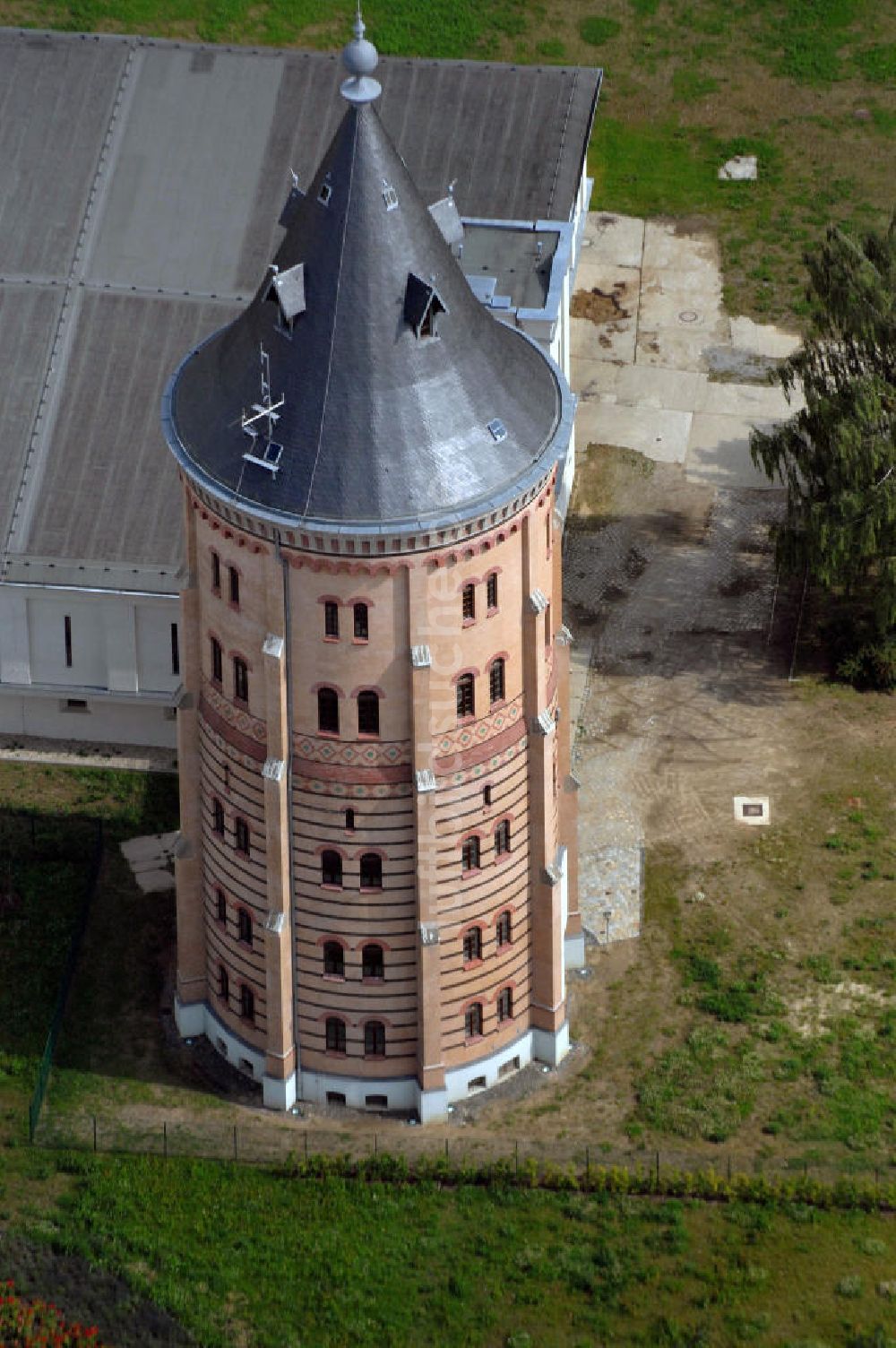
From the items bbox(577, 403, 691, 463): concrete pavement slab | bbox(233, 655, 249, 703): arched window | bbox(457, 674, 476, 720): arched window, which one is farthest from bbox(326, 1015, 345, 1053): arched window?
bbox(577, 403, 691, 463): concrete pavement slab

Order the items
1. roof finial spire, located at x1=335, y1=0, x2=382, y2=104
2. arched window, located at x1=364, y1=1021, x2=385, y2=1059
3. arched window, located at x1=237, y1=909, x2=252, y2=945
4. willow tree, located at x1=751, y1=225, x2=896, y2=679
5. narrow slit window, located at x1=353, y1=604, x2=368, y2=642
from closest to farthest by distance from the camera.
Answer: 1. roof finial spire, located at x1=335, y1=0, x2=382, y2=104
2. narrow slit window, located at x1=353, y1=604, x2=368, y2=642
3. arched window, located at x1=237, y1=909, x2=252, y2=945
4. arched window, located at x1=364, y1=1021, x2=385, y2=1059
5. willow tree, located at x1=751, y1=225, x2=896, y2=679

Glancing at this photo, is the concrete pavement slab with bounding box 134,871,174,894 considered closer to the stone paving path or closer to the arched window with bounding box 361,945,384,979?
the arched window with bounding box 361,945,384,979

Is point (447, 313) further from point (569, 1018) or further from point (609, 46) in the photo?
point (609, 46)

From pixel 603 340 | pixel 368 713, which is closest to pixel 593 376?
pixel 603 340

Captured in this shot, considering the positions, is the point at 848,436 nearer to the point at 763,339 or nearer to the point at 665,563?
the point at 665,563

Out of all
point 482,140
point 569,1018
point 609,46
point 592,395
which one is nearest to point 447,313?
point 569,1018
